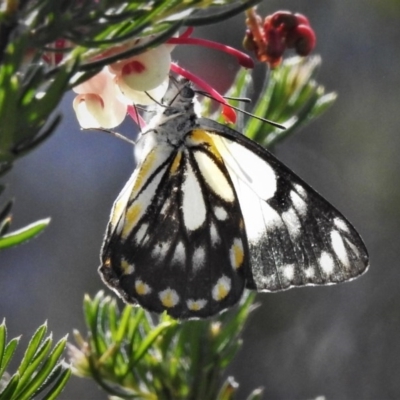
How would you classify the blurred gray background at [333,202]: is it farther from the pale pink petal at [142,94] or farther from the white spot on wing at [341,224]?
the pale pink petal at [142,94]

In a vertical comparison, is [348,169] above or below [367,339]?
above

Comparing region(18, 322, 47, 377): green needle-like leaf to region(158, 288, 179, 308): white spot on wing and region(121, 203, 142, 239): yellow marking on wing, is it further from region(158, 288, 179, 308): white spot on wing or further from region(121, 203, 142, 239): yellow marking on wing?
region(121, 203, 142, 239): yellow marking on wing

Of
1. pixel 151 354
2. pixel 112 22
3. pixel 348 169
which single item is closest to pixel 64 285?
pixel 348 169

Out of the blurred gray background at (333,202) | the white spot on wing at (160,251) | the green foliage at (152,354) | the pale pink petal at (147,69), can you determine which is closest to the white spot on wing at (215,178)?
the white spot on wing at (160,251)

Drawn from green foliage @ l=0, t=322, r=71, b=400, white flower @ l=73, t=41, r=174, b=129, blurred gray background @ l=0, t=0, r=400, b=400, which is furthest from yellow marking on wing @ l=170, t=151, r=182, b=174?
blurred gray background @ l=0, t=0, r=400, b=400

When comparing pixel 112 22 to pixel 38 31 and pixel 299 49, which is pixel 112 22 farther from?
pixel 299 49

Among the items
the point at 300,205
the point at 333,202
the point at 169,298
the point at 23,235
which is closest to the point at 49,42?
the point at 23,235

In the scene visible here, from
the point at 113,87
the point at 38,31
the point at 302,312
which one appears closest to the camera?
the point at 38,31
